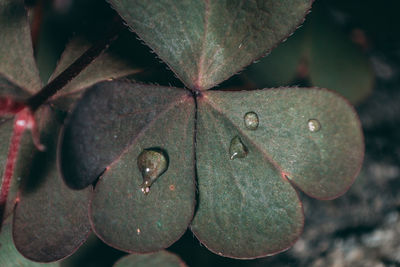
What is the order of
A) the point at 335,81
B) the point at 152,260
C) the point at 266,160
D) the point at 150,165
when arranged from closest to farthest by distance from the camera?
the point at 150,165
the point at 266,160
the point at 152,260
the point at 335,81

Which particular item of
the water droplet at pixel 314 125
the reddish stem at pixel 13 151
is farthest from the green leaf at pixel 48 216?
the water droplet at pixel 314 125

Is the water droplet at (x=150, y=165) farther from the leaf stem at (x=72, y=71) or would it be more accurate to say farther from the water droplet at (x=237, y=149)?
the leaf stem at (x=72, y=71)

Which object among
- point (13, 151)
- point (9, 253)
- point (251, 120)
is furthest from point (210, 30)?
point (9, 253)

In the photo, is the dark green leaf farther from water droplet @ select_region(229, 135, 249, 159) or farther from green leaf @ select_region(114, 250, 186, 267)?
green leaf @ select_region(114, 250, 186, 267)

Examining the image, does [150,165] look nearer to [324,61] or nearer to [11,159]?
[11,159]

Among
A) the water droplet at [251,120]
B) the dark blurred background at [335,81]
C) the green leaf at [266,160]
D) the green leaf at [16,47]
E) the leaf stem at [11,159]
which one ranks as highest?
the green leaf at [16,47]

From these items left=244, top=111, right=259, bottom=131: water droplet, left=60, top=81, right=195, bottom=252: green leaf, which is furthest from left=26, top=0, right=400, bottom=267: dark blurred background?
left=244, top=111, right=259, bottom=131: water droplet
